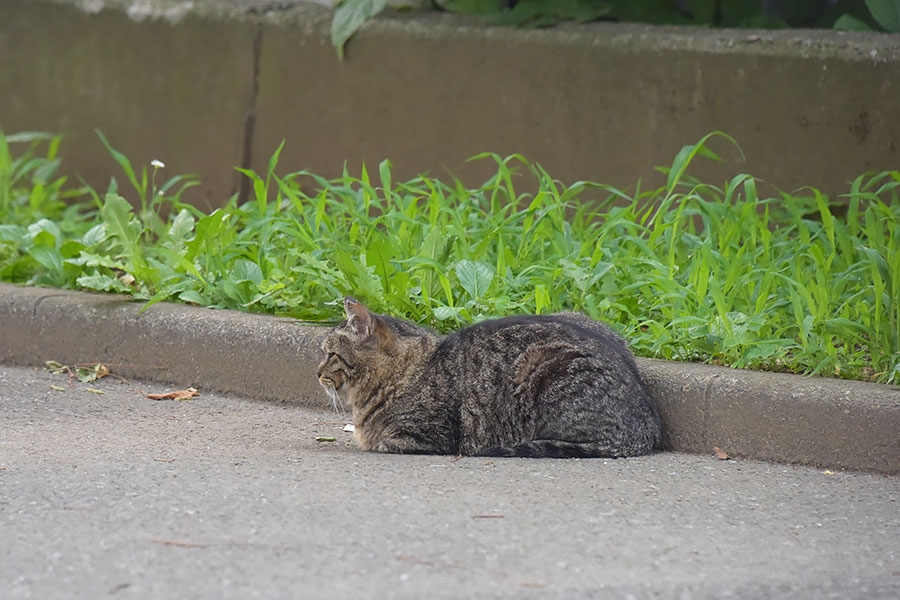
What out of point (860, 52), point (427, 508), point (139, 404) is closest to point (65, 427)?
point (139, 404)

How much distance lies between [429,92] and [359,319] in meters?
2.60

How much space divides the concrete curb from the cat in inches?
7.2

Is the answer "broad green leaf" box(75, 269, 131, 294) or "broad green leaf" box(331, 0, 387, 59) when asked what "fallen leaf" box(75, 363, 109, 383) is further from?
"broad green leaf" box(331, 0, 387, 59)

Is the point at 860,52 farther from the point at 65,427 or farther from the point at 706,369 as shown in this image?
the point at 65,427

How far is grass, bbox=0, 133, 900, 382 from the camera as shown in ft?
13.3

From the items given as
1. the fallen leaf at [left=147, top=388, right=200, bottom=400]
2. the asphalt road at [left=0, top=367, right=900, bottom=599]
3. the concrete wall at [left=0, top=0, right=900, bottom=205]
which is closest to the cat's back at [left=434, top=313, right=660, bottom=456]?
the asphalt road at [left=0, top=367, right=900, bottom=599]

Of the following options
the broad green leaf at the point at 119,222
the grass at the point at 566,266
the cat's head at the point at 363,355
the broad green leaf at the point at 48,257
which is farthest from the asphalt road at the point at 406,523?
the broad green leaf at the point at 48,257

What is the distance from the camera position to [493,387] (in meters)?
3.85

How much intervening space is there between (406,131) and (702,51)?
1.65 m

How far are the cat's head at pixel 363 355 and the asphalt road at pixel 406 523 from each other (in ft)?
0.72

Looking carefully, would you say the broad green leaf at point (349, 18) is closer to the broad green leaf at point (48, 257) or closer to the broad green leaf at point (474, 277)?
the broad green leaf at point (48, 257)

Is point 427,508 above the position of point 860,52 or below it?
below

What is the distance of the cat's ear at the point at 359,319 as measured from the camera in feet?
12.8

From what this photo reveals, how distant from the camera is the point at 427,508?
10.1ft
